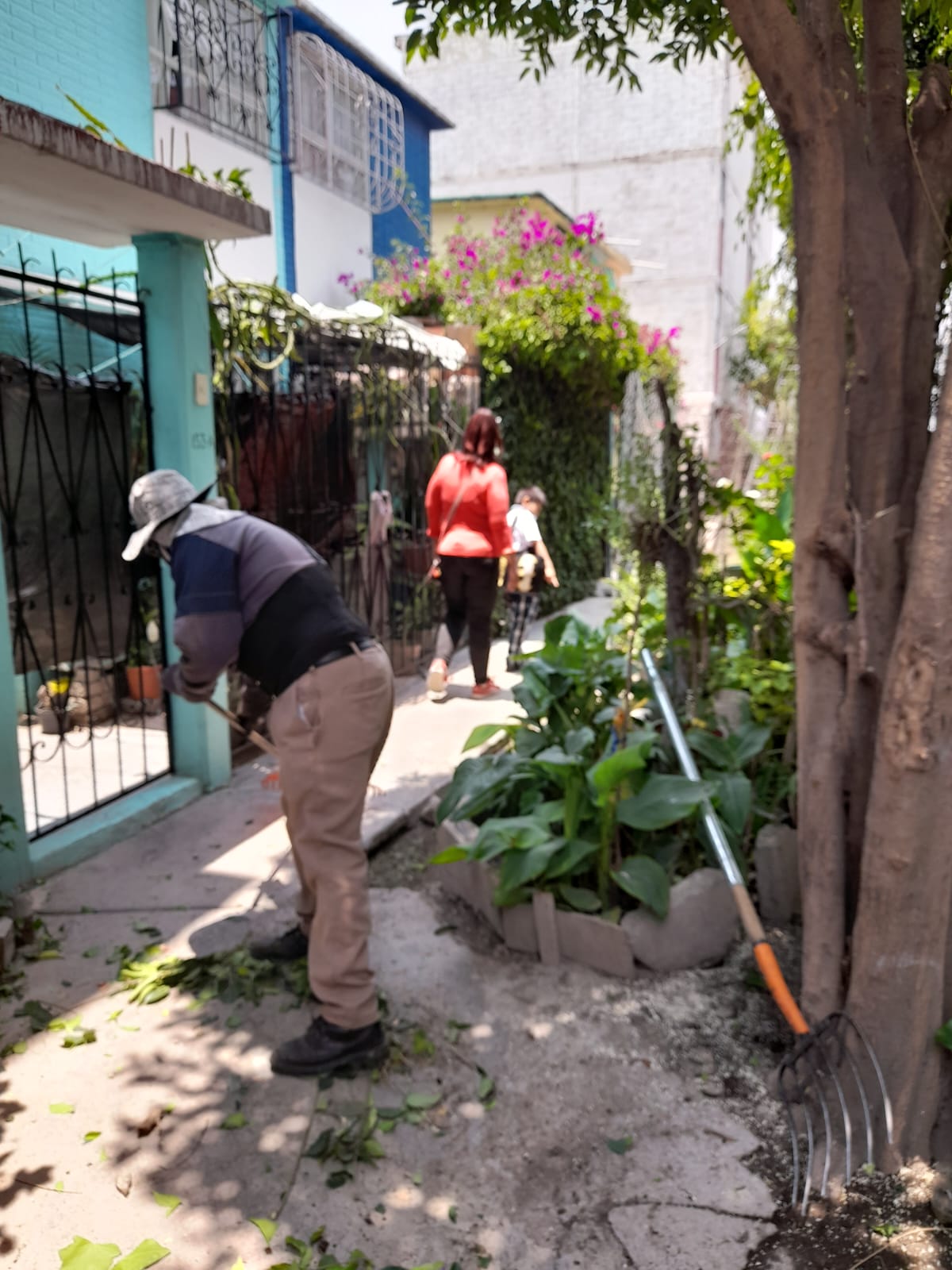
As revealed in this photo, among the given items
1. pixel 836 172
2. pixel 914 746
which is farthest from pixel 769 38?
pixel 914 746

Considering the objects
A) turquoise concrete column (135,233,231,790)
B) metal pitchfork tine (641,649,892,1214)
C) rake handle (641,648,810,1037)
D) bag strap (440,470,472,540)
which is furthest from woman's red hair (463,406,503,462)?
metal pitchfork tine (641,649,892,1214)

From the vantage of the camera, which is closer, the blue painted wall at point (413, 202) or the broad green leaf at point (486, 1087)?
the broad green leaf at point (486, 1087)

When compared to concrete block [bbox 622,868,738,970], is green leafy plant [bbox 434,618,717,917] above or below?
above

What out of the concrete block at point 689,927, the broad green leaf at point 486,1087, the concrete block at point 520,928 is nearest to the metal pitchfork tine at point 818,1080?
the concrete block at point 689,927

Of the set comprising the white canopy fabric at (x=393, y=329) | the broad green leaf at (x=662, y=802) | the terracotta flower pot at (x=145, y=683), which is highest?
the white canopy fabric at (x=393, y=329)

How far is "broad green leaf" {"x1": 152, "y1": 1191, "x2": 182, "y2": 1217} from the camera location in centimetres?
254

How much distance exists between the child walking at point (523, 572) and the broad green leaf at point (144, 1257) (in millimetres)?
5466

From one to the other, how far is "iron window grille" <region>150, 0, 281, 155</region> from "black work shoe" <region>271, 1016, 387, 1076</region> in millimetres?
5100

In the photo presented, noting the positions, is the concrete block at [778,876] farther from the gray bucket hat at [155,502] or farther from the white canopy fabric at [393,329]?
the white canopy fabric at [393,329]

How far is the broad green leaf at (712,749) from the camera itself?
167 inches

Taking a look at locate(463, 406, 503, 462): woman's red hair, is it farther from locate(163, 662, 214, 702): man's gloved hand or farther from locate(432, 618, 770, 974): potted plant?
locate(163, 662, 214, 702): man's gloved hand

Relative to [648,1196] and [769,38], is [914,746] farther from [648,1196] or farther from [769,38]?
[769,38]

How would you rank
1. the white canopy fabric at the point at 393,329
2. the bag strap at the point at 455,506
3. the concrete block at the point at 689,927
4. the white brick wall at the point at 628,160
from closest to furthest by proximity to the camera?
the concrete block at the point at 689,927 < the white canopy fabric at the point at 393,329 < the bag strap at the point at 455,506 < the white brick wall at the point at 628,160

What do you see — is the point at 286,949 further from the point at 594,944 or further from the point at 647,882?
the point at 647,882
